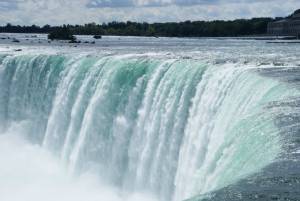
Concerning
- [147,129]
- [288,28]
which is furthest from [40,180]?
[288,28]

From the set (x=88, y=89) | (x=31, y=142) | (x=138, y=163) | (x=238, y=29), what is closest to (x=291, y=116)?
(x=138, y=163)

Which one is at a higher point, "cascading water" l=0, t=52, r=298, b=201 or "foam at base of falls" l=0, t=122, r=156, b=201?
"cascading water" l=0, t=52, r=298, b=201

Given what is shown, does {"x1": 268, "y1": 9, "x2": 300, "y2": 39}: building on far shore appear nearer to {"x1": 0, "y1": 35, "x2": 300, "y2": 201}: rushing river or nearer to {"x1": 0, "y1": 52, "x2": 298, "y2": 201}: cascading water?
{"x1": 0, "y1": 52, "x2": 298, "y2": 201}: cascading water

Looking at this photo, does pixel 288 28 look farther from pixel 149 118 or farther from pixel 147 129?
pixel 147 129

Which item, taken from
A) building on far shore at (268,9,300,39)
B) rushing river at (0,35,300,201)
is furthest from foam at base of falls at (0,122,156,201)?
building on far shore at (268,9,300,39)

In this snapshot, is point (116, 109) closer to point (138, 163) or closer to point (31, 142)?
point (138, 163)

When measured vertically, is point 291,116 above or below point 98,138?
above
